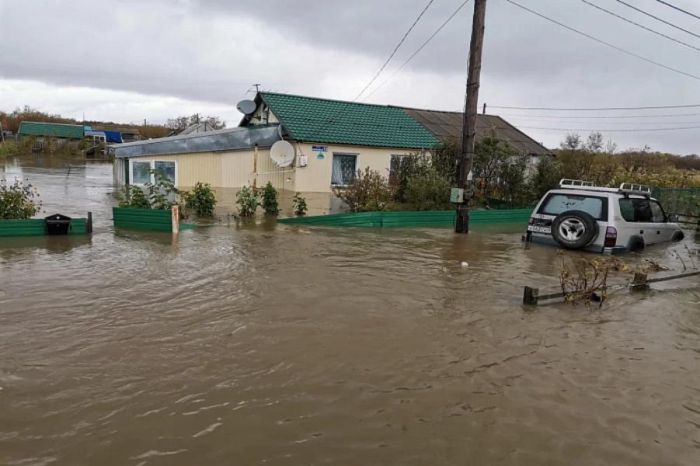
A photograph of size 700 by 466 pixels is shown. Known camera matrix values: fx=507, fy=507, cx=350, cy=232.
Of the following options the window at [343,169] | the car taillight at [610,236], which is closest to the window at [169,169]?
the window at [343,169]

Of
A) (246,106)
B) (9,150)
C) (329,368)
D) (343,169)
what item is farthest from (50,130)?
(329,368)

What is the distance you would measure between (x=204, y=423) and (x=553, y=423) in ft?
8.52

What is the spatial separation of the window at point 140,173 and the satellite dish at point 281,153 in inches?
265

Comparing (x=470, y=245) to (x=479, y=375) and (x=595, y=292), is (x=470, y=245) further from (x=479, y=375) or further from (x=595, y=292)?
(x=479, y=375)

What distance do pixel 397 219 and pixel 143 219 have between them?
704 cm

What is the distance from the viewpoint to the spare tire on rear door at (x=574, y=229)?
10360mm

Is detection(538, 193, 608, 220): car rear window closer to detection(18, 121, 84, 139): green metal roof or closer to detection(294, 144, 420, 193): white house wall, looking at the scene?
detection(294, 144, 420, 193): white house wall

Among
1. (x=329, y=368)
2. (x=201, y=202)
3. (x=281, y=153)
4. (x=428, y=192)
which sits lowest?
(x=329, y=368)

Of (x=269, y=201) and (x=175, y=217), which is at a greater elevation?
(x=269, y=201)

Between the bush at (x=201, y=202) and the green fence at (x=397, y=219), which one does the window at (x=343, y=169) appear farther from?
the bush at (x=201, y=202)

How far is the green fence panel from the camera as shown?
40.8 feet

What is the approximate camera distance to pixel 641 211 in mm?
11438

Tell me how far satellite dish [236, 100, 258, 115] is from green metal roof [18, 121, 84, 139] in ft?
184

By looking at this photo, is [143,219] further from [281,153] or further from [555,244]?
[555,244]
